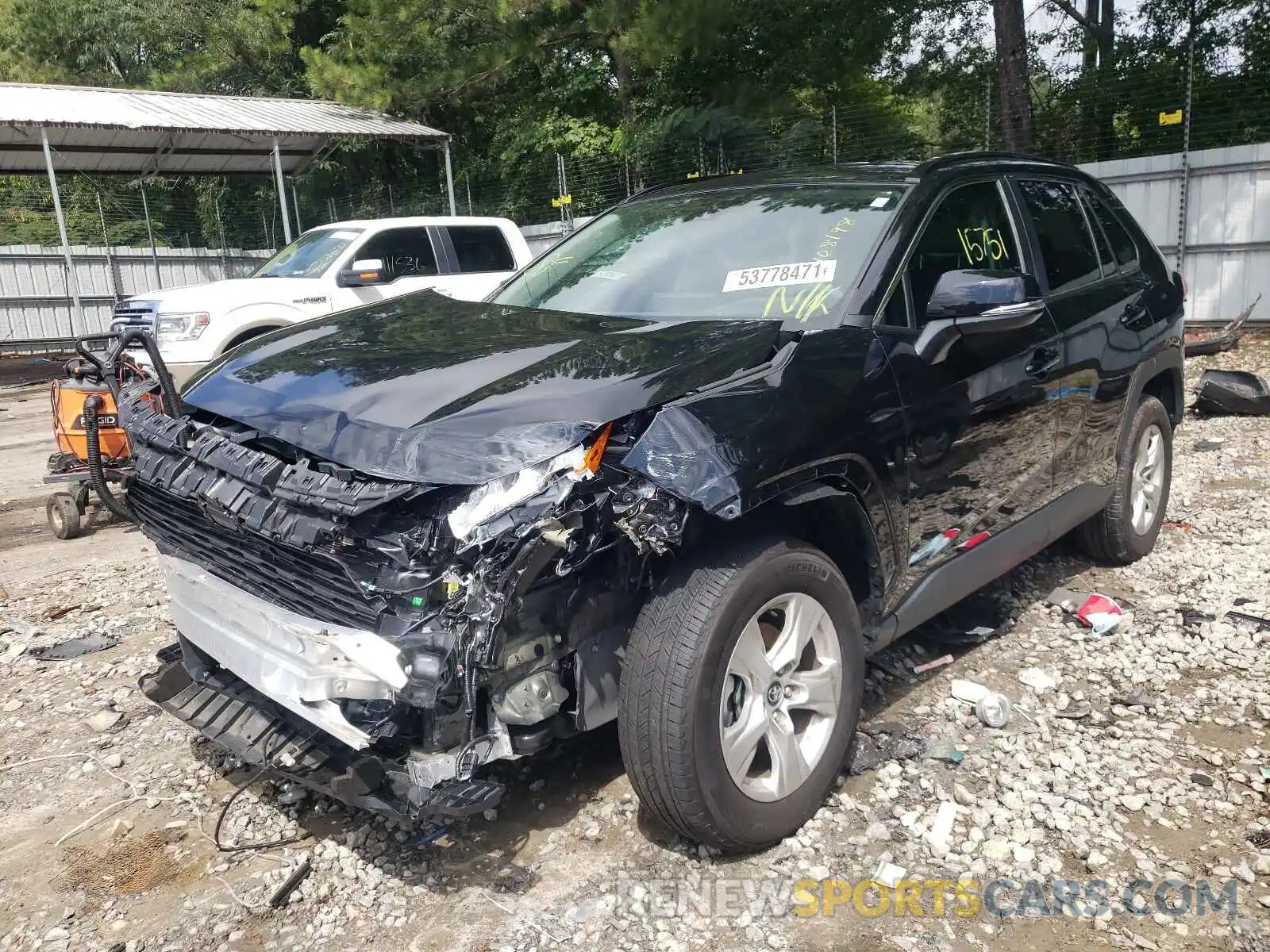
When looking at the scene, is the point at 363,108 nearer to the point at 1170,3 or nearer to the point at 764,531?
the point at 1170,3

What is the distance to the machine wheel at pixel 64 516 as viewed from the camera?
636cm

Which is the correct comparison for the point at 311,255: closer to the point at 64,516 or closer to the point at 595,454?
the point at 64,516

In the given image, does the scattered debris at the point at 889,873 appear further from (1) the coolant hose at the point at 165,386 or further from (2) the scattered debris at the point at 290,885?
(1) the coolant hose at the point at 165,386

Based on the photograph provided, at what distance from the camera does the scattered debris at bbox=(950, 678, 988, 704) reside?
3.67 metres

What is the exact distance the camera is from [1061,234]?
168 inches

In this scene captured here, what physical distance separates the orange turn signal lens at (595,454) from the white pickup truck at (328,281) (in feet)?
19.3

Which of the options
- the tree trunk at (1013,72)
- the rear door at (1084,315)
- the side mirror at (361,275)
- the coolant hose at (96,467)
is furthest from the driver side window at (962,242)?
the tree trunk at (1013,72)

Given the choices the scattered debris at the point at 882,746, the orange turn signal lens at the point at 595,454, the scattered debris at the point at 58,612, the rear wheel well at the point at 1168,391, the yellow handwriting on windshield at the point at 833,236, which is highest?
the yellow handwriting on windshield at the point at 833,236

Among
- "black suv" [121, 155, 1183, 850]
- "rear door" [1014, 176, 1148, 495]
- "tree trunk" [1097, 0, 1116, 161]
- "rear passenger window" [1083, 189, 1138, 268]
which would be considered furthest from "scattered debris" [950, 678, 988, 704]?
"tree trunk" [1097, 0, 1116, 161]

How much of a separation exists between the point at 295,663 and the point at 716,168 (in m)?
15.2

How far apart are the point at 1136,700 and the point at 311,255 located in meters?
8.92

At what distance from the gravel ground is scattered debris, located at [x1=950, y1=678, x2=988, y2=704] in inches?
1.8

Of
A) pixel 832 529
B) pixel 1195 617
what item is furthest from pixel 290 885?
pixel 1195 617

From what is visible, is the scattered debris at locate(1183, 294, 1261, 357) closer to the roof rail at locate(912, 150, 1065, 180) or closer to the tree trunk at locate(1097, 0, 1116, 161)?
the tree trunk at locate(1097, 0, 1116, 161)
